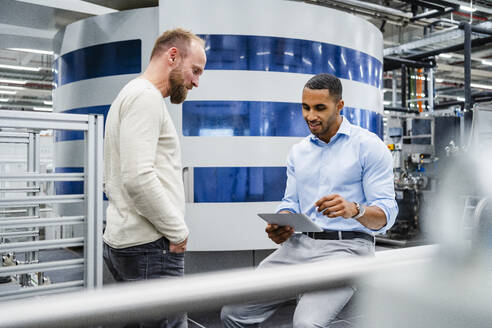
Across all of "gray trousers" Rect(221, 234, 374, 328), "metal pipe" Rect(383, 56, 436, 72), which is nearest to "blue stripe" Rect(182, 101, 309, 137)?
"gray trousers" Rect(221, 234, 374, 328)

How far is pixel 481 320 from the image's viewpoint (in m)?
0.77

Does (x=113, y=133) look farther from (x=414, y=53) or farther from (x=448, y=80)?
(x=448, y=80)

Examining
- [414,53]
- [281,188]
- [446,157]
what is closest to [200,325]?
[281,188]

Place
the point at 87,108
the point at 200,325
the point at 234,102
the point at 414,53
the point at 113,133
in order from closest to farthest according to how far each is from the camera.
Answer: the point at 113,133
the point at 200,325
the point at 234,102
the point at 87,108
the point at 414,53

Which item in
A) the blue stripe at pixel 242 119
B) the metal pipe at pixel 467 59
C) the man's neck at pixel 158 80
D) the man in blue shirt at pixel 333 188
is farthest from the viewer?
the metal pipe at pixel 467 59

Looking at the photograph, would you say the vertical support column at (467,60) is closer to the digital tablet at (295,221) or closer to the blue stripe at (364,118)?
the blue stripe at (364,118)

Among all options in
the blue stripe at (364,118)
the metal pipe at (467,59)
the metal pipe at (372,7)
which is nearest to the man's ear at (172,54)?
the blue stripe at (364,118)

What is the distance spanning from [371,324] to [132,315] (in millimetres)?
480

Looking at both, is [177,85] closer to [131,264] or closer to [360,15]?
[131,264]

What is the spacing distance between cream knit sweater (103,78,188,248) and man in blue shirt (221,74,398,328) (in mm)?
472

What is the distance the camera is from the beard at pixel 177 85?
1.62m

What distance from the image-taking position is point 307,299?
1.55 meters

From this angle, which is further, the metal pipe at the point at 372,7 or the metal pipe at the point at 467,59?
the metal pipe at the point at 372,7

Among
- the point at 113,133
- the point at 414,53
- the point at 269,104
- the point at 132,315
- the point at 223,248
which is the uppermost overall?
the point at 414,53
